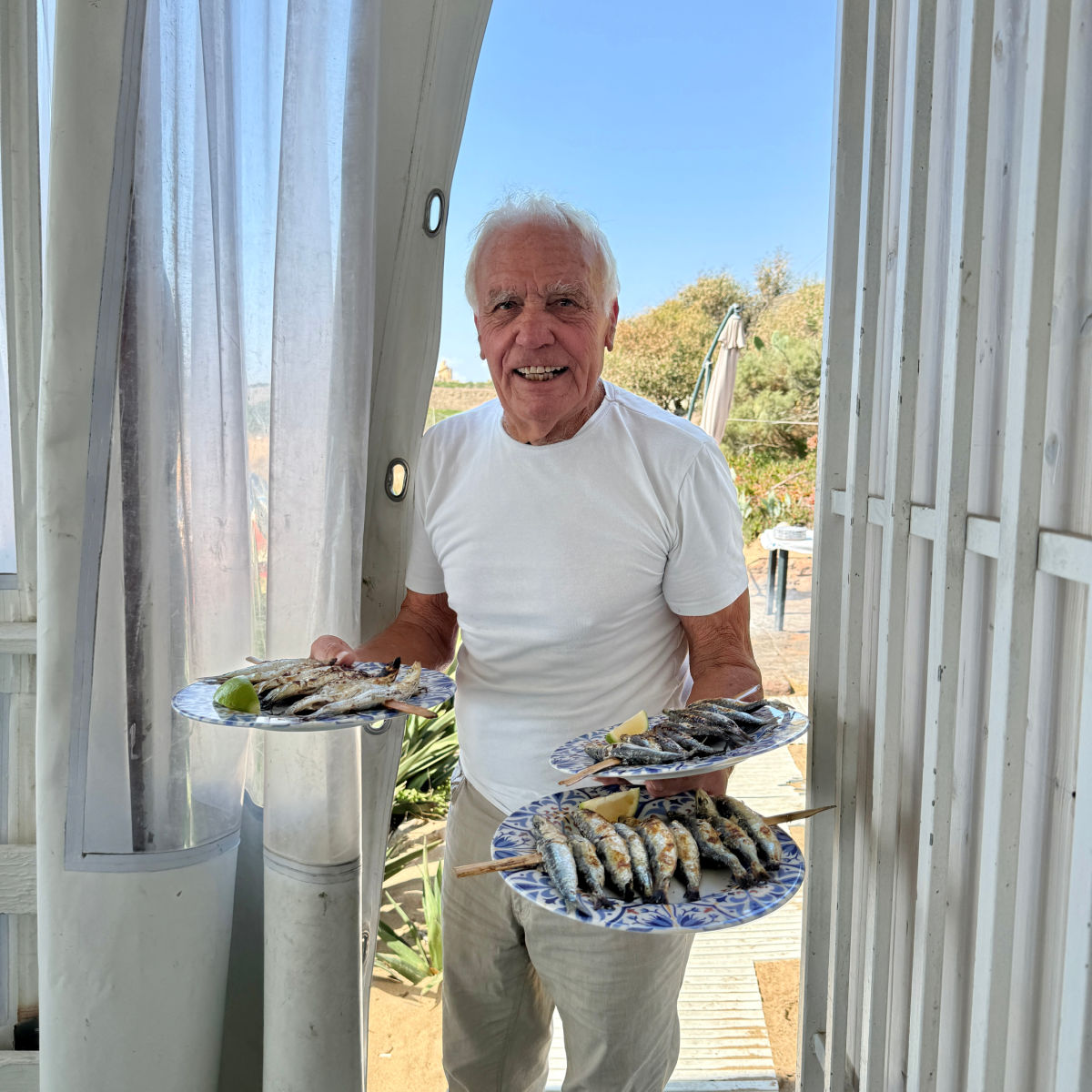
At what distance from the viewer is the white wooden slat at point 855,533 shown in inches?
54.9

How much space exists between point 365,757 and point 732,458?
41.6 ft

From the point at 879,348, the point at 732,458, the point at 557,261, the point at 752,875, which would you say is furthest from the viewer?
the point at 732,458

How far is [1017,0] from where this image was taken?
0.95 meters

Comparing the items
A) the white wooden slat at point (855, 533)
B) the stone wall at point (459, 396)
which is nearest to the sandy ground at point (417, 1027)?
the white wooden slat at point (855, 533)

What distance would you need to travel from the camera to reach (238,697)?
1.24 meters

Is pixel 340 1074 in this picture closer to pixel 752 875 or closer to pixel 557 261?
pixel 752 875

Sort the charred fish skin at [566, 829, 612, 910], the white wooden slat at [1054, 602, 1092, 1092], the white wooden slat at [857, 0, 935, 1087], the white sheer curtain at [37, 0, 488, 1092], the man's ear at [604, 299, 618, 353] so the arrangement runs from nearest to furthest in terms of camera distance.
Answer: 1. the white wooden slat at [1054, 602, 1092, 1092]
2. the charred fish skin at [566, 829, 612, 910]
3. the white wooden slat at [857, 0, 935, 1087]
4. the white sheer curtain at [37, 0, 488, 1092]
5. the man's ear at [604, 299, 618, 353]

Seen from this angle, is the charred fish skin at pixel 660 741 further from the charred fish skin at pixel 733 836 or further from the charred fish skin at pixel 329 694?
the charred fish skin at pixel 329 694

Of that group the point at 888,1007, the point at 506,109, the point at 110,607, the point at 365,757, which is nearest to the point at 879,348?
the point at 888,1007

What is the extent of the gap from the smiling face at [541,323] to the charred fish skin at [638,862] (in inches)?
A: 26.7

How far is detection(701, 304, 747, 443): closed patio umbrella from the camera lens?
8.16 m

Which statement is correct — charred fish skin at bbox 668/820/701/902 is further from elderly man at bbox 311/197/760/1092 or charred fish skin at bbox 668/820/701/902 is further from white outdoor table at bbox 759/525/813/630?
white outdoor table at bbox 759/525/813/630

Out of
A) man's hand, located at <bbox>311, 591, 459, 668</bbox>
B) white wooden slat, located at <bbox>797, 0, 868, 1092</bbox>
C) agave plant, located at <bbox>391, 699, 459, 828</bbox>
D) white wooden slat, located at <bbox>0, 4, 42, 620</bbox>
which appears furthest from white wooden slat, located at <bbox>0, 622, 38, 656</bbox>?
agave plant, located at <bbox>391, 699, 459, 828</bbox>

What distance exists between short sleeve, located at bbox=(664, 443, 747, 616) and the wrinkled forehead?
1.20 ft
